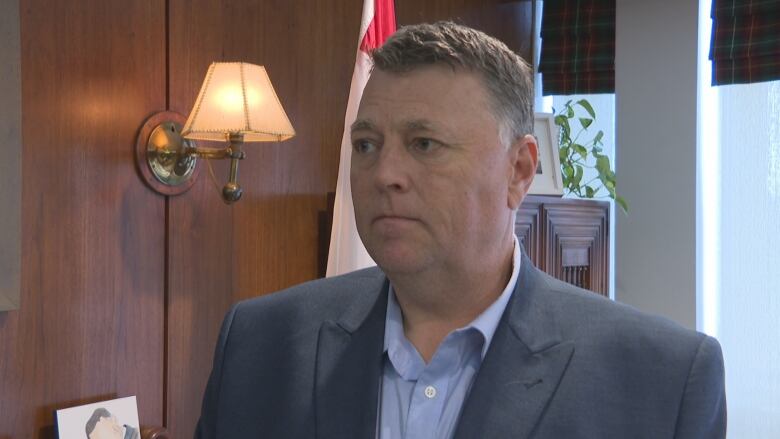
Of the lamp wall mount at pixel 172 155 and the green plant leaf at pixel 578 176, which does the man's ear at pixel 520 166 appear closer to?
the lamp wall mount at pixel 172 155

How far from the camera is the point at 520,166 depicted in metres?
1.18

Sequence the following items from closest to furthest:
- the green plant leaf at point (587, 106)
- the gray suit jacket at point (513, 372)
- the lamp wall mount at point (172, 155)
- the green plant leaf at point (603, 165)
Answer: the gray suit jacket at point (513, 372), the lamp wall mount at point (172, 155), the green plant leaf at point (603, 165), the green plant leaf at point (587, 106)

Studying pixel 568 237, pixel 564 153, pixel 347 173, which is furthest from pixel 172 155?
pixel 564 153

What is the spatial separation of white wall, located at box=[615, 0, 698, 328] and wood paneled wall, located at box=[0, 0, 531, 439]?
4.70 ft

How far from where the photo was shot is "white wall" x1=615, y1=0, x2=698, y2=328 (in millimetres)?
3594

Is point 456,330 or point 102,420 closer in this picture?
point 456,330

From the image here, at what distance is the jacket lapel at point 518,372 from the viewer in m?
1.05

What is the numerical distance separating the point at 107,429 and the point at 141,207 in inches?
21.3

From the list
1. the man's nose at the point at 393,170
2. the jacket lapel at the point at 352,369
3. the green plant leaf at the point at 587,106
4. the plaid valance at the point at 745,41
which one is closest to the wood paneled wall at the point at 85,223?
the jacket lapel at the point at 352,369

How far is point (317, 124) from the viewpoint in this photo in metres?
2.80

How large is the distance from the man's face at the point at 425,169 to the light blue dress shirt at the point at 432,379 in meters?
0.09

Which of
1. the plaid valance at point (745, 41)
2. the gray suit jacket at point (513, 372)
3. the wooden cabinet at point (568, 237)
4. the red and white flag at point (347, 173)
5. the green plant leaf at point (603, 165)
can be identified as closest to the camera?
the gray suit jacket at point (513, 372)

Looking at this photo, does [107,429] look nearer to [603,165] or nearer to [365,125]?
[365,125]

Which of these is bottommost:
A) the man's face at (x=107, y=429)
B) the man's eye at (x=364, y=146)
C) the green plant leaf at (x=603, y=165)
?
the man's face at (x=107, y=429)
